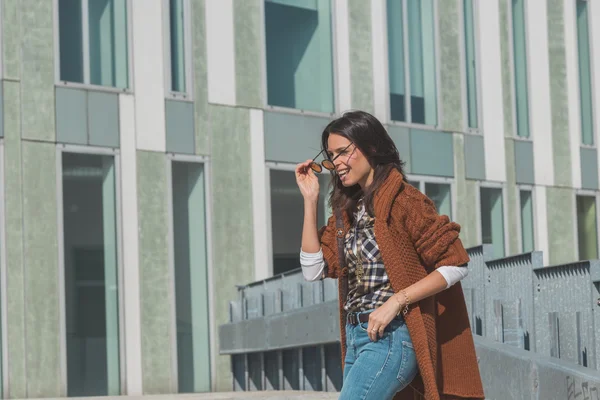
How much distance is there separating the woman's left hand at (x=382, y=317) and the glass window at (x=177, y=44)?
13149 mm

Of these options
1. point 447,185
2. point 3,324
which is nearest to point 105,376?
point 3,324

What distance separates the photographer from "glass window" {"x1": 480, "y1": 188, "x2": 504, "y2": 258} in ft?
69.1

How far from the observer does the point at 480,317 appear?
31.6 ft

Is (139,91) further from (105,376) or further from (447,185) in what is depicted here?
(447,185)

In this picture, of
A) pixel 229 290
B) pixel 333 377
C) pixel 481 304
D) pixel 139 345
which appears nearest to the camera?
pixel 481 304

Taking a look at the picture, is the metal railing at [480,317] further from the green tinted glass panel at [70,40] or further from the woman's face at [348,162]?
the green tinted glass panel at [70,40]

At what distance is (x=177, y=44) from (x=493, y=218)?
6969 mm

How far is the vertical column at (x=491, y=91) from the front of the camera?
20969 mm

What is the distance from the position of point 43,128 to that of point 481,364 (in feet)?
29.7

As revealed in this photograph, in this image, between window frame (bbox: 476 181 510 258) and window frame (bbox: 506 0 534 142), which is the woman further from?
window frame (bbox: 506 0 534 142)

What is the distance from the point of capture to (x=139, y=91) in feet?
54.1

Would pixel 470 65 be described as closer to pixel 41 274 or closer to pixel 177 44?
pixel 177 44

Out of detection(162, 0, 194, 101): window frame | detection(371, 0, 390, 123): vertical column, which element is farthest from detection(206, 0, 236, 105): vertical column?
detection(371, 0, 390, 123): vertical column

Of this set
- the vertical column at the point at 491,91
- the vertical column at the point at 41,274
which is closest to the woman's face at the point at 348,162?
the vertical column at the point at 41,274
